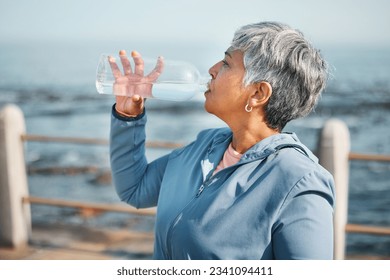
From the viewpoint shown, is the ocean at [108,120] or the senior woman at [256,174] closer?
the senior woman at [256,174]

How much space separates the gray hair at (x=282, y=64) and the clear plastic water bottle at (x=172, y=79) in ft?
1.22

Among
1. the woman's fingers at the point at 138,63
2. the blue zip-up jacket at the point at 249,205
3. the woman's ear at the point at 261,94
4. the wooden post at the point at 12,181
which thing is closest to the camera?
the blue zip-up jacket at the point at 249,205

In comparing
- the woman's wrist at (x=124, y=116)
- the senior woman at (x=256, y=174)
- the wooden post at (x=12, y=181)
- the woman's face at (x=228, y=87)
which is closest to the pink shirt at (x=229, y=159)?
the senior woman at (x=256, y=174)

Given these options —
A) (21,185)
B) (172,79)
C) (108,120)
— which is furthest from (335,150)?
(108,120)

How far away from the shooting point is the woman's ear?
4.46 ft

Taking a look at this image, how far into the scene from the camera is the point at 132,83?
62.7 inches

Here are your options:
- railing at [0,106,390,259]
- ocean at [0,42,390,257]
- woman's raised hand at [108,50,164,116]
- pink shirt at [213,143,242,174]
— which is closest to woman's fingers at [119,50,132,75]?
woman's raised hand at [108,50,164,116]

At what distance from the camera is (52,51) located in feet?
137

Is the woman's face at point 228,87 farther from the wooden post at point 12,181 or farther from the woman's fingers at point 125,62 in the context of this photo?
the wooden post at point 12,181

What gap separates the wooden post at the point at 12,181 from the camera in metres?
3.34
